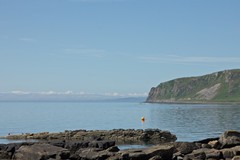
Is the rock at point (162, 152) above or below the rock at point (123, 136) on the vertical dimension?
above

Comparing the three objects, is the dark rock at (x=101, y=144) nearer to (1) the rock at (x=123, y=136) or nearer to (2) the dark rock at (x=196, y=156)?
(2) the dark rock at (x=196, y=156)

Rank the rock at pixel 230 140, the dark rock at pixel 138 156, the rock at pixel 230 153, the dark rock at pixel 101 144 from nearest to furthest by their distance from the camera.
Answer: the dark rock at pixel 138 156, the rock at pixel 230 153, the rock at pixel 230 140, the dark rock at pixel 101 144

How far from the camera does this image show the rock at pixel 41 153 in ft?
104

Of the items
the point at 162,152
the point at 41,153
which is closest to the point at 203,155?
the point at 162,152

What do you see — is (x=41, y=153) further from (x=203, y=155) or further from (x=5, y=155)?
(x=203, y=155)

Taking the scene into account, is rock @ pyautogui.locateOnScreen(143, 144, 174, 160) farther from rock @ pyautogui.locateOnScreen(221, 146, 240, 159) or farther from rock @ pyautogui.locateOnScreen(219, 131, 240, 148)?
rock @ pyautogui.locateOnScreen(219, 131, 240, 148)

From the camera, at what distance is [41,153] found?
1259 inches

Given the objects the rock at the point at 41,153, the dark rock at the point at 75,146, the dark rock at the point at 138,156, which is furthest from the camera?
the dark rock at the point at 75,146

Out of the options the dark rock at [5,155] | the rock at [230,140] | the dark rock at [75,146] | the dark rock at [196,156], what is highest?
the rock at [230,140]

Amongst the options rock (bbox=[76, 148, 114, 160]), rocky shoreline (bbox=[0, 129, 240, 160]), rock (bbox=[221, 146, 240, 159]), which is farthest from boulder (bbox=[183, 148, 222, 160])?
rock (bbox=[76, 148, 114, 160])

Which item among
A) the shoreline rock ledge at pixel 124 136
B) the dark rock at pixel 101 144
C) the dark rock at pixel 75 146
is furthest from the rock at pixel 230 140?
the shoreline rock ledge at pixel 124 136

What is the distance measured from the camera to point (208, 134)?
69.1m

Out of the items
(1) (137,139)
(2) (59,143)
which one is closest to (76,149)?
(2) (59,143)

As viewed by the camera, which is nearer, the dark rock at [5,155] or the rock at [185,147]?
the rock at [185,147]
